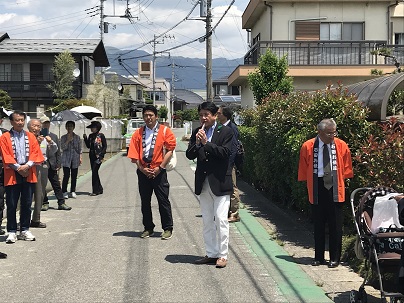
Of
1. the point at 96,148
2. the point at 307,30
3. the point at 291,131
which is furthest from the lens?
the point at 307,30

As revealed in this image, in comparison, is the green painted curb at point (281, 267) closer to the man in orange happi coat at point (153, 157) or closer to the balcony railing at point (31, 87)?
the man in orange happi coat at point (153, 157)

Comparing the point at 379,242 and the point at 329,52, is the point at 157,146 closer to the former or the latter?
the point at 379,242

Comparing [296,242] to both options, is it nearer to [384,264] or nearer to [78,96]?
[384,264]

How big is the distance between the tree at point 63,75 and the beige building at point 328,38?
63.5 ft

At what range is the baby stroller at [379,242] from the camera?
4969 mm

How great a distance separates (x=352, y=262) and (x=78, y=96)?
36.7 m

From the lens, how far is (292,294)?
5984mm

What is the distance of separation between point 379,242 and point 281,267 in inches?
83.0

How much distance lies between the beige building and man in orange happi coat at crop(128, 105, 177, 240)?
1324 cm

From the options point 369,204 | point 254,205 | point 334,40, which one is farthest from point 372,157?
point 334,40

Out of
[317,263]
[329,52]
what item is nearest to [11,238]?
[317,263]

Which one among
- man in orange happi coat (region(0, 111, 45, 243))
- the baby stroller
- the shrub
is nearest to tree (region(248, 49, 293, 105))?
man in orange happi coat (region(0, 111, 45, 243))

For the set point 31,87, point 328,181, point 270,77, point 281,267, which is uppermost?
point 31,87

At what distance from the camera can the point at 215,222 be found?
7.03 m
